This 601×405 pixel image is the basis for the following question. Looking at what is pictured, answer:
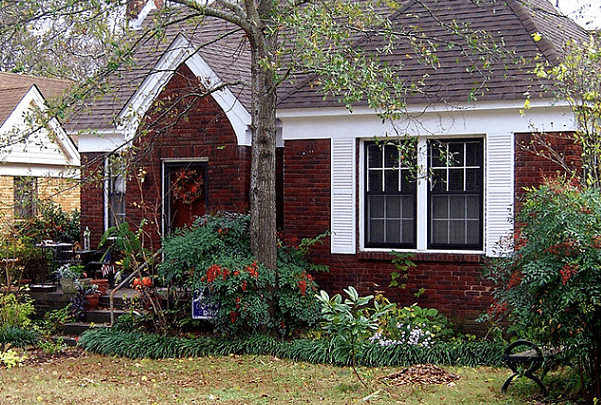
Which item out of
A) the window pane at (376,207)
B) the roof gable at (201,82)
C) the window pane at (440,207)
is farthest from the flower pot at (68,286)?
the window pane at (440,207)

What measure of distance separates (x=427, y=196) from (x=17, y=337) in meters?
7.08

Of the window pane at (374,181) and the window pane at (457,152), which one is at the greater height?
the window pane at (457,152)

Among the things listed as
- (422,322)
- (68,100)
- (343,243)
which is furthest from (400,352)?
(68,100)

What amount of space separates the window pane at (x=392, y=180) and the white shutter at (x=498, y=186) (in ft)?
5.06

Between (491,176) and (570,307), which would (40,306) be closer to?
(491,176)

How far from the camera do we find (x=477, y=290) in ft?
39.6

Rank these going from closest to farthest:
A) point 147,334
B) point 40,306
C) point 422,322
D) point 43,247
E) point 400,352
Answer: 1. point 400,352
2. point 422,322
3. point 147,334
4. point 40,306
5. point 43,247

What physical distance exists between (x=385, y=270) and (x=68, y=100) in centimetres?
566

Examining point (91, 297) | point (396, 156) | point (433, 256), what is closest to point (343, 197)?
point (396, 156)

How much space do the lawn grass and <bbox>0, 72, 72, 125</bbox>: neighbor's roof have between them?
35.7ft

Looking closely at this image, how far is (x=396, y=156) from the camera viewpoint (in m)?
12.7

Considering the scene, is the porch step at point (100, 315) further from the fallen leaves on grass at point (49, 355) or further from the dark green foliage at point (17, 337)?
the fallen leaves on grass at point (49, 355)

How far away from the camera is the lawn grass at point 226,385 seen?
8555 mm

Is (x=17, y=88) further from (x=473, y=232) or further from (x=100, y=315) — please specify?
(x=473, y=232)
